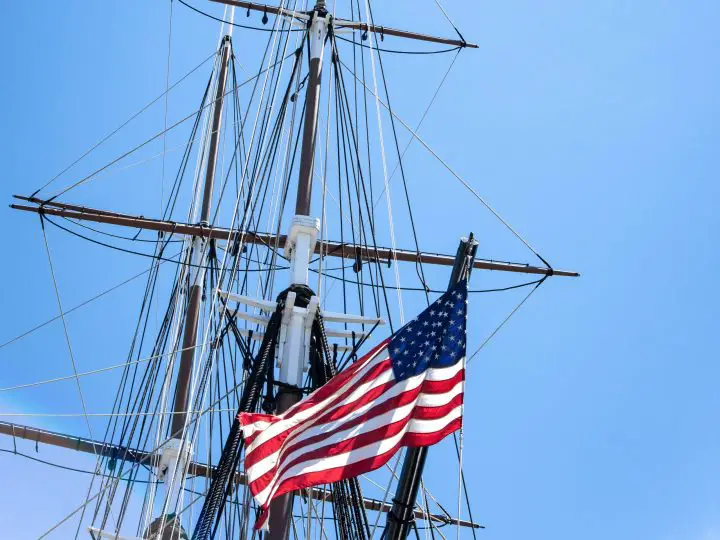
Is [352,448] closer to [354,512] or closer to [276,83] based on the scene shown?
[354,512]

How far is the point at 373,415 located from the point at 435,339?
913 millimetres

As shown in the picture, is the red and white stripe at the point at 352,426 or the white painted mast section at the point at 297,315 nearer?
the red and white stripe at the point at 352,426

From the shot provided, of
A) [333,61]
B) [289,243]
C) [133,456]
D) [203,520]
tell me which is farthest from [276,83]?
[133,456]

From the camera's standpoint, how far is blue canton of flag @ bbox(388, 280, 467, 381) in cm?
1016

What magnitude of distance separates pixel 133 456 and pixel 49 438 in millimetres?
2026

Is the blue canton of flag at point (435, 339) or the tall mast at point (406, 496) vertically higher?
the blue canton of flag at point (435, 339)

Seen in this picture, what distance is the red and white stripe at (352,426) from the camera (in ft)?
32.1

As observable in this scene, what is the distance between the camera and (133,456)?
A: 23.6 m

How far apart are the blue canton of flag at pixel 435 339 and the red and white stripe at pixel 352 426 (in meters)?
0.09

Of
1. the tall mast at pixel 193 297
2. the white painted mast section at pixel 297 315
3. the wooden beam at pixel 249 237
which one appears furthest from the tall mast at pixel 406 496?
the tall mast at pixel 193 297

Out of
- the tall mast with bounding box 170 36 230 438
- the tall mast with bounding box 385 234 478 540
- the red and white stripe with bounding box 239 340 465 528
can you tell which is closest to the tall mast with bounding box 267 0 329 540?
the red and white stripe with bounding box 239 340 465 528

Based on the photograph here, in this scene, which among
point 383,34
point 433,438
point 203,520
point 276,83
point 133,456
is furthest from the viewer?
point 133,456

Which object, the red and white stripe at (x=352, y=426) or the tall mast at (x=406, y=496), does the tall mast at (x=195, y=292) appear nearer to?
the red and white stripe at (x=352, y=426)

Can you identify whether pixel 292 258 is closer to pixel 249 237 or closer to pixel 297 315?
pixel 297 315
